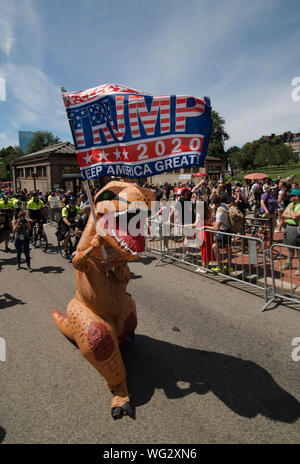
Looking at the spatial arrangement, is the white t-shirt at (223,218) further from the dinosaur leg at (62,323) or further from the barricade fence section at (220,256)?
the dinosaur leg at (62,323)

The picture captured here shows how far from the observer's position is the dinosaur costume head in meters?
2.49

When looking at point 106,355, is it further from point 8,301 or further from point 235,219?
point 235,219

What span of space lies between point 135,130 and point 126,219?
937 millimetres

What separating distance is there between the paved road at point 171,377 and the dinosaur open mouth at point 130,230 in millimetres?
1631

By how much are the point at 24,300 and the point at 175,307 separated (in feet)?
9.97

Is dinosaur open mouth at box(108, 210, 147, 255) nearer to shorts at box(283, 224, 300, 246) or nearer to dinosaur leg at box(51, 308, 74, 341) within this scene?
dinosaur leg at box(51, 308, 74, 341)

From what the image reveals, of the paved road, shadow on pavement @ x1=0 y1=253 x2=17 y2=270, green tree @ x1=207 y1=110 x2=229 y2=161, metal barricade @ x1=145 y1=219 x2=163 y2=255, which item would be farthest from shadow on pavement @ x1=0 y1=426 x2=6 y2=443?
green tree @ x1=207 y1=110 x2=229 y2=161

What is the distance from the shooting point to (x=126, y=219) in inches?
99.3

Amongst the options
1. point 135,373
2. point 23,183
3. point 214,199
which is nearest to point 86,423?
point 135,373

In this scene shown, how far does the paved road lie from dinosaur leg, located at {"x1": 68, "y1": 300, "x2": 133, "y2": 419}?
0.15 m

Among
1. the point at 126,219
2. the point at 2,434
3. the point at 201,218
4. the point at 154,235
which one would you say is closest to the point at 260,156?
the point at 154,235

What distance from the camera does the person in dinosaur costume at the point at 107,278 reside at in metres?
2.53

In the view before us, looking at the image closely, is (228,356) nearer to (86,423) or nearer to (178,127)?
(86,423)

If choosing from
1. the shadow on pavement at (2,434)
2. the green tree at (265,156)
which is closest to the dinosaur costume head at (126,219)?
the shadow on pavement at (2,434)
